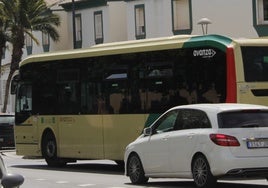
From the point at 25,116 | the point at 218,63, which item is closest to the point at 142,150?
the point at 218,63

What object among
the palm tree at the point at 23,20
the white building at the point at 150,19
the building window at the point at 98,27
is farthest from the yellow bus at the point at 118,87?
the building window at the point at 98,27

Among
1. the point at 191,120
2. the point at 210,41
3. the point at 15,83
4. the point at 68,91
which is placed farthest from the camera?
the point at 15,83

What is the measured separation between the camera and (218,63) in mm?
A: 17656

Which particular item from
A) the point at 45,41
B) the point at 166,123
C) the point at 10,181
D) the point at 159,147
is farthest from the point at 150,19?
the point at 10,181

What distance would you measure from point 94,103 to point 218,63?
15.6 feet

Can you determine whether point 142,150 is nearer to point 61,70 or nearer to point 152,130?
point 152,130

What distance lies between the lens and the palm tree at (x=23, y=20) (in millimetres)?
47750

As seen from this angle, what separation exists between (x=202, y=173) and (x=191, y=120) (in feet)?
3.98

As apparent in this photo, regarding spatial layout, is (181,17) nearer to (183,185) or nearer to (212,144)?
(183,185)

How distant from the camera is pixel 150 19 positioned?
44.0m

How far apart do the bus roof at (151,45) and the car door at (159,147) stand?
2724 mm

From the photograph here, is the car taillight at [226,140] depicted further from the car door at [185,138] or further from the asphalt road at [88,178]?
the asphalt road at [88,178]

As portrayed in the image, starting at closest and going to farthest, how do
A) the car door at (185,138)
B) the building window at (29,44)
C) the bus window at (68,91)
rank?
the car door at (185,138)
the bus window at (68,91)
the building window at (29,44)

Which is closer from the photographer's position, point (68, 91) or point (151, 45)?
point (151, 45)
